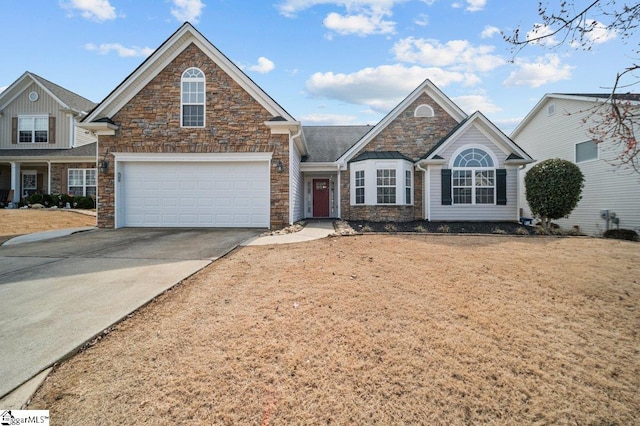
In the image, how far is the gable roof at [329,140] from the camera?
16.1 m

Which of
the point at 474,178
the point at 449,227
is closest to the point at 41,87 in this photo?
the point at 449,227

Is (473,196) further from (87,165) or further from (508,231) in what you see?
(87,165)

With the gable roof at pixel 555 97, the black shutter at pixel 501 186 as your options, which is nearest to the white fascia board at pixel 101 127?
the black shutter at pixel 501 186

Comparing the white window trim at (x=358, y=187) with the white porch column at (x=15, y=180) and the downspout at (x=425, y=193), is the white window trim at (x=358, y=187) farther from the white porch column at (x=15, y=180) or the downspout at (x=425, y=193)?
the white porch column at (x=15, y=180)

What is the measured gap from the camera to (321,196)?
56.7 ft

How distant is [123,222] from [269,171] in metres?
5.77

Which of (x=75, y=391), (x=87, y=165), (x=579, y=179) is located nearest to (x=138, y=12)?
(x=75, y=391)

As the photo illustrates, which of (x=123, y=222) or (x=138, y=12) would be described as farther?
(x=123, y=222)

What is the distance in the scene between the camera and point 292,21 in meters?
12.3

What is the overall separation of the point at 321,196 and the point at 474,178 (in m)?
7.69

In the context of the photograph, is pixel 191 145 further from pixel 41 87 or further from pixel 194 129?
pixel 41 87

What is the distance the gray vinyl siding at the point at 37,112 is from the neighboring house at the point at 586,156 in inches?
1040

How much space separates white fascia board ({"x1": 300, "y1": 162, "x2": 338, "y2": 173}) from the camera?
1530 cm

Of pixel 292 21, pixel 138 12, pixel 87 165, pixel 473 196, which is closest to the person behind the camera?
pixel 138 12
